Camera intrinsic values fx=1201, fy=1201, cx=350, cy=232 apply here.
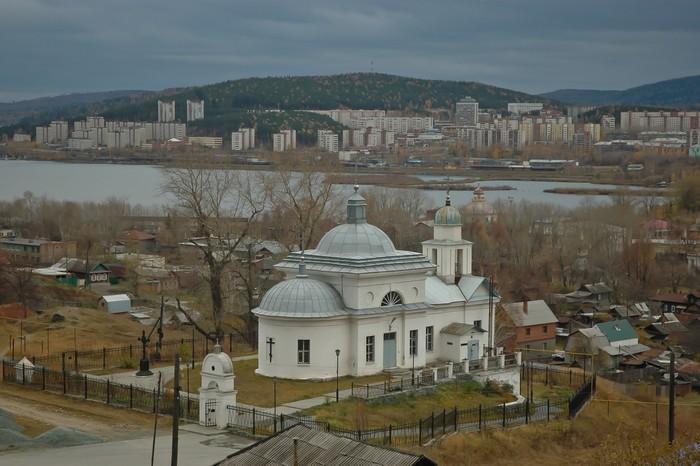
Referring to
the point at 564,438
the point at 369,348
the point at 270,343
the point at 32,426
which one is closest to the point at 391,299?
the point at 369,348

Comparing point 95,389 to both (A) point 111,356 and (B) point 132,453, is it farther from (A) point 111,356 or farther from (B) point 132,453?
(B) point 132,453

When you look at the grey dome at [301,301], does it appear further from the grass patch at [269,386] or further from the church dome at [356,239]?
the grass patch at [269,386]

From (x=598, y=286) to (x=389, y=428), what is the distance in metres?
34.9

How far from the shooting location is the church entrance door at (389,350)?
96.0ft

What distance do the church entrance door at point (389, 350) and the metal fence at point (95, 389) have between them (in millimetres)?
5462

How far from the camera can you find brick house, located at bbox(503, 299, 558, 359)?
4369cm

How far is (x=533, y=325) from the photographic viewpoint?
44188mm

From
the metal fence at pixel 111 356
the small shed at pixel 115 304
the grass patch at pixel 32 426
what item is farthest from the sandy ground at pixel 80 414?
the small shed at pixel 115 304

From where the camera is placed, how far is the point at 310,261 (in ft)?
97.5

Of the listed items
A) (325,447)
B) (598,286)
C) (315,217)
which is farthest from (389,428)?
(598,286)

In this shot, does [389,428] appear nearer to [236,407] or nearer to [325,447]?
[236,407]

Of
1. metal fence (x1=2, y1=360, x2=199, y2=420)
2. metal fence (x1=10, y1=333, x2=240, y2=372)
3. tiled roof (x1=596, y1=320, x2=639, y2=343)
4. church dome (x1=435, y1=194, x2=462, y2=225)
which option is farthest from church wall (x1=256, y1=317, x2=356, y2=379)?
tiled roof (x1=596, y1=320, x2=639, y2=343)

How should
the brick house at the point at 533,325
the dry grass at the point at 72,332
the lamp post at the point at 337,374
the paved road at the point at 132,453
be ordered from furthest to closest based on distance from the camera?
the brick house at the point at 533,325, the dry grass at the point at 72,332, the lamp post at the point at 337,374, the paved road at the point at 132,453

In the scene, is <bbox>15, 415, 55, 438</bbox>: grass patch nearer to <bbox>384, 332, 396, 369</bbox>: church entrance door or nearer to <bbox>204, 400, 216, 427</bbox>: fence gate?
<bbox>204, 400, 216, 427</bbox>: fence gate
